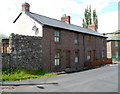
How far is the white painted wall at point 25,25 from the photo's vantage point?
1815 centimetres

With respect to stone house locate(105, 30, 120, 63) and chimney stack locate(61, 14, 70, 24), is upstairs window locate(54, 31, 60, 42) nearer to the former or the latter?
chimney stack locate(61, 14, 70, 24)

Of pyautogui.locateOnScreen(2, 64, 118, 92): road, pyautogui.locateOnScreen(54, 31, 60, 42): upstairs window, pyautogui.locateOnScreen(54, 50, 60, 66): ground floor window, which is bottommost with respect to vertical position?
pyautogui.locateOnScreen(2, 64, 118, 92): road

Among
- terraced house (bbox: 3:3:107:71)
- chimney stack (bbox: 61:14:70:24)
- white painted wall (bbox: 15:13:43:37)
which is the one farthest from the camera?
chimney stack (bbox: 61:14:70:24)

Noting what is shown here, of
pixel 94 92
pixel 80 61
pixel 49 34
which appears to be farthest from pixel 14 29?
pixel 94 92

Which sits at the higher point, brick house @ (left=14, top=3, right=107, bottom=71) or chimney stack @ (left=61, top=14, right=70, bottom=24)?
chimney stack @ (left=61, top=14, right=70, bottom=24)

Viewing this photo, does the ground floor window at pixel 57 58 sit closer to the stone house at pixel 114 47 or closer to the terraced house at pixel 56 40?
the terraced house at pixel 56 40

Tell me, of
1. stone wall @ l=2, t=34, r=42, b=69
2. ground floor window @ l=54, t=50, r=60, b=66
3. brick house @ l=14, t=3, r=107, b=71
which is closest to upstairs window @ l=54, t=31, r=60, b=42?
brick house @ l=14, t=3, r=107, b=71

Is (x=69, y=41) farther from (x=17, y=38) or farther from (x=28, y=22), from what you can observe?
(x=17, y=38)

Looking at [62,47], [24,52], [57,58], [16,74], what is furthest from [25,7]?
[16,74]

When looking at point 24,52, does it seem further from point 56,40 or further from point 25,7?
point 25,7

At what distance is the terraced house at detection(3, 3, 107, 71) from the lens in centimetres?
1723

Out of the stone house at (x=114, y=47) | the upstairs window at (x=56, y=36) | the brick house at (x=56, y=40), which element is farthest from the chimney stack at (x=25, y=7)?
the stone house at (x=114, y=47)

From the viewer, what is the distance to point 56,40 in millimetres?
18859

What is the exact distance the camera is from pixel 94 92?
8.47 meters
